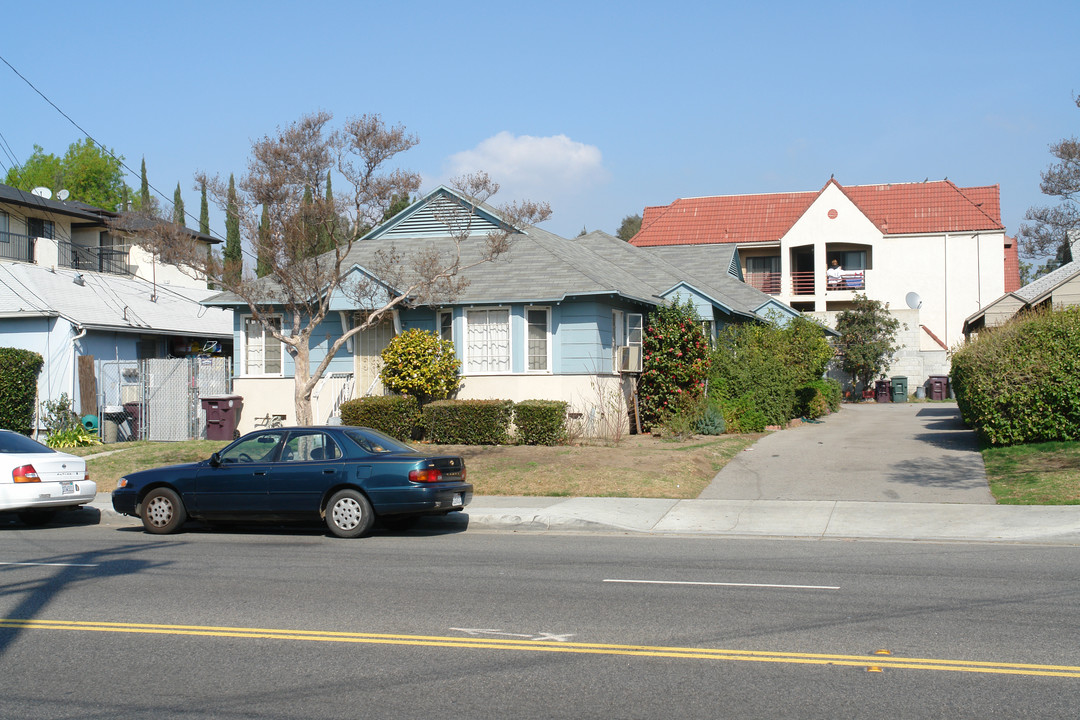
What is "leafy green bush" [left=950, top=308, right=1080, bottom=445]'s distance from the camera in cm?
1706

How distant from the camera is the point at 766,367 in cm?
2480

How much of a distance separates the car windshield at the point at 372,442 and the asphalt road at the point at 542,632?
5.38ft

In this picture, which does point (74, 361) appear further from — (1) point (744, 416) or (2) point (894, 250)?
(2) point (894, 250)

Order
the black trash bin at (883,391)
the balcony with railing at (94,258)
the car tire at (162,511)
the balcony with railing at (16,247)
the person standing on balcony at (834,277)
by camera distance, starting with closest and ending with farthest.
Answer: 1. the car tire at (162,511)
2. the balcony with railing at (16,247)
3. the balcony with railing at (94,258)
4. the black trash bin at (883,391)
5. the person standing on balcony at (834,277)

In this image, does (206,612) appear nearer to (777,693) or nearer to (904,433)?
(777,693)

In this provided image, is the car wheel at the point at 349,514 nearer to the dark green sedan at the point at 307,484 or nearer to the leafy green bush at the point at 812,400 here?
the dark green sedan at the point at 307,484

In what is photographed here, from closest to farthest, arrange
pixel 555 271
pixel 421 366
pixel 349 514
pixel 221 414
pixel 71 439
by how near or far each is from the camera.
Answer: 1. pixel 349 514
2. pixel 421 366
3. pixel 71 439
4. pixel 555 271
5. pixel 221 414

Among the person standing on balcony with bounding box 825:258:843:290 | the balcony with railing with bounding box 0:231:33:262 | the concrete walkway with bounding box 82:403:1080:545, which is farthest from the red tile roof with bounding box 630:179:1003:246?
the concrete walkway with bounding box 82:403:1080:545

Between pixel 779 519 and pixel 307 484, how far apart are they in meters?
6.63

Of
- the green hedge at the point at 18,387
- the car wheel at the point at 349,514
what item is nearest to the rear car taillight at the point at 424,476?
the car wheel at the point at 349,514

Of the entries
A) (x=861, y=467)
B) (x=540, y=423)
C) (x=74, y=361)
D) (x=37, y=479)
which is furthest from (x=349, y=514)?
(x=74, y=361)

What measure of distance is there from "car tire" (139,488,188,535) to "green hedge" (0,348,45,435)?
12001 mm

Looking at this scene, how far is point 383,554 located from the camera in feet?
37.6

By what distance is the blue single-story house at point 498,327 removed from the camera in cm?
2227
